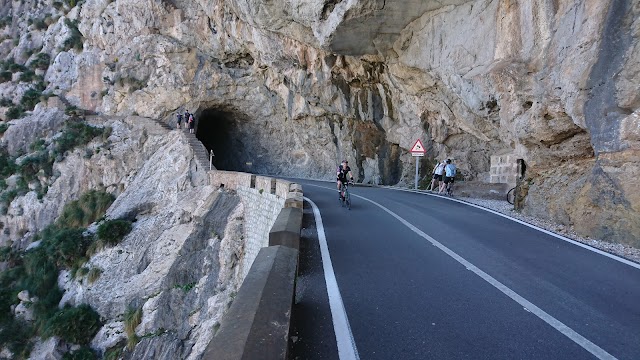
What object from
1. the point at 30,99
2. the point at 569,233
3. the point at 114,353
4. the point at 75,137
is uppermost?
the point at 30,99

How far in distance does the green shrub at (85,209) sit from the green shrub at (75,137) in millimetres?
4131

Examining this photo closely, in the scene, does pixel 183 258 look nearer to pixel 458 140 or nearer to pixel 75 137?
pixel 458 140

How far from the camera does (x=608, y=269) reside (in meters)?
5.10

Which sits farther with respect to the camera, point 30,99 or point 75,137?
point 30,99

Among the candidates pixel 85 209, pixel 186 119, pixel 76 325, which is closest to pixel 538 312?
pixel 76 325

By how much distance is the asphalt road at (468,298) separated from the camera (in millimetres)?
2980

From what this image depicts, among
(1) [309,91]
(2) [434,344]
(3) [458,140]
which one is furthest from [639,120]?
(1) [309,91]

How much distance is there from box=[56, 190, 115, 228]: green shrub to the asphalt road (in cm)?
2148

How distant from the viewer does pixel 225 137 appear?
35156mm

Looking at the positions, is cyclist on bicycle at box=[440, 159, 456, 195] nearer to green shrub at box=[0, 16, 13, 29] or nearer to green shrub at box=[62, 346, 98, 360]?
green shrub at box=[62, 346, 98, 360]

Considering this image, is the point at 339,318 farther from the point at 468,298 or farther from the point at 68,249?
the point at 68,249

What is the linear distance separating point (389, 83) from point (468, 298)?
17800 millimetres

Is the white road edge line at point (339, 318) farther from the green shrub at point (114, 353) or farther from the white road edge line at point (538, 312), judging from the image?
the green shrub at point (114, 353)

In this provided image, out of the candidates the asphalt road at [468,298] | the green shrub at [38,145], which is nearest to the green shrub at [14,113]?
the green shrub at [38,145]
